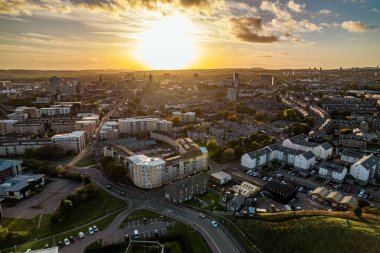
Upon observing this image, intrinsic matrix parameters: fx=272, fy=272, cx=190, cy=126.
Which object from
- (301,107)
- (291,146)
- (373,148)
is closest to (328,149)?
(291,146)

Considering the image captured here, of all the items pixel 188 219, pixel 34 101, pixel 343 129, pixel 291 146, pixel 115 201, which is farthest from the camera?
pixel 34 101

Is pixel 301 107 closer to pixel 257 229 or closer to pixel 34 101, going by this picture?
pixel 257 229

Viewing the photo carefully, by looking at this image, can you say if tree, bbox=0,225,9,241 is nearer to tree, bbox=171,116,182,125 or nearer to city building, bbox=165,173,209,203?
city building, bbox=165,173,209,203

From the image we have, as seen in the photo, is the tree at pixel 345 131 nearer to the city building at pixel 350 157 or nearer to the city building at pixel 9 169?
the city building at pixel 350 157

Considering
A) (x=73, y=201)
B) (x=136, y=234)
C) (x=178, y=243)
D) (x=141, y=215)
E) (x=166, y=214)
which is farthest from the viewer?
(x=73, y=201)

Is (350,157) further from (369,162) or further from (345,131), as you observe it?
(345,131)

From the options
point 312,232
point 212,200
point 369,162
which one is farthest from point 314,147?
point 312,232
